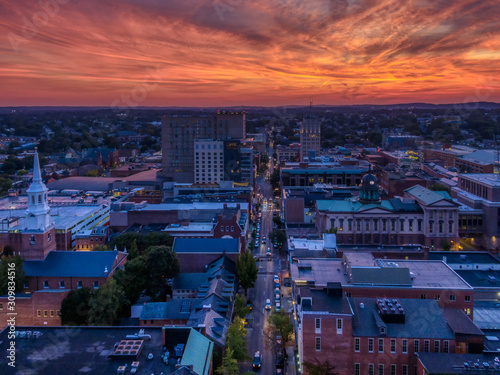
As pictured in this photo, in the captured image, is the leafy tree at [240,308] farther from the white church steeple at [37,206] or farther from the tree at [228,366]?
the white church steeple at [37,206]

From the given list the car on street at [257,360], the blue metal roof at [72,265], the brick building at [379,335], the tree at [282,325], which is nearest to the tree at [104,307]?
the blue metal roof at [72,265]

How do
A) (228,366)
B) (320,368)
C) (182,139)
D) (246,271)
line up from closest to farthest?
(228,366)
(320,368)
(246,271)
(182,139)

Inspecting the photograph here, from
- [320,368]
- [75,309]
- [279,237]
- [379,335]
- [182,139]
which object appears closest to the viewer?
[379,335]

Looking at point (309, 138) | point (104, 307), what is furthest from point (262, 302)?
point (309, 138)

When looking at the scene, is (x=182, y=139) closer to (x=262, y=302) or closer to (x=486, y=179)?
(x=486, y=179)

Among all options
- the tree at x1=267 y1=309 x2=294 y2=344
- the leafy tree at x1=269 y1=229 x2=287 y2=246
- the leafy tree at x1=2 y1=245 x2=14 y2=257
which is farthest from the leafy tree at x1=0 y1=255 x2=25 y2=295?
the leafy tree at x1=269 y1=229 x2=287 y2=246

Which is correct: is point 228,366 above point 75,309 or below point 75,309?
above

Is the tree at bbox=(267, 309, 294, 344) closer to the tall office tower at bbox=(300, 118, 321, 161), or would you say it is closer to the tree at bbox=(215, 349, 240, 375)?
the tree at bbox=(215, 349, 240, 375)
